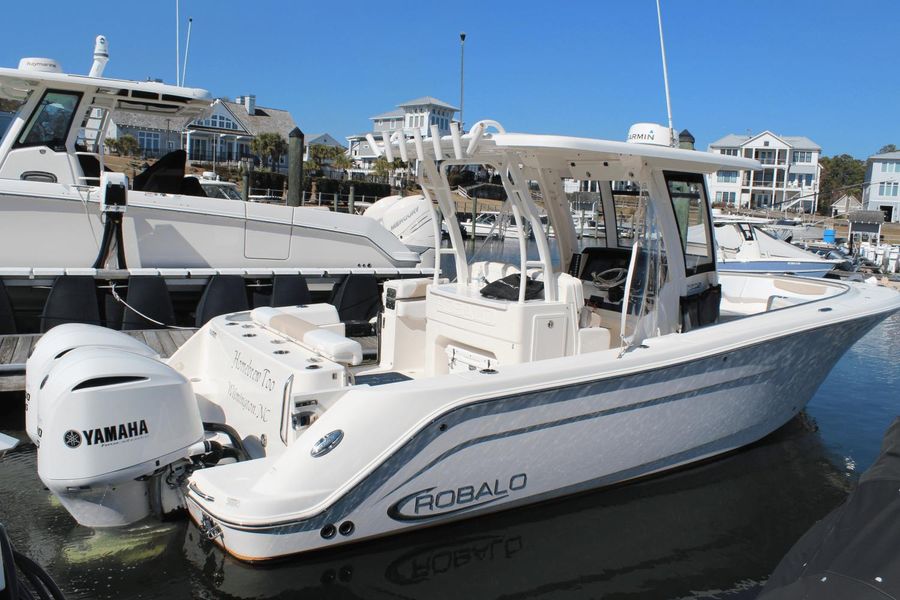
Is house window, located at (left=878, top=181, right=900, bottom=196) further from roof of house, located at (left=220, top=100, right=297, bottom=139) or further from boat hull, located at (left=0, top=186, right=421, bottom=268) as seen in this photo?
boat hull, located at (left=0, top=186, right=421, bottom=268)

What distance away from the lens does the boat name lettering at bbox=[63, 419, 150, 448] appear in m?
3.62

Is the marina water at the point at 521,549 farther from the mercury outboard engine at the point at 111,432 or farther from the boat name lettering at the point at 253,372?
the boat name lettering at the point at 253,372

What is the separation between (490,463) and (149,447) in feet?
5.85

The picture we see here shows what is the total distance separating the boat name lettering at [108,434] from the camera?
362 cm

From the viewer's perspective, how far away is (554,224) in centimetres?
589

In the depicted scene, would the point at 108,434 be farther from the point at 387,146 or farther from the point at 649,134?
the point at 649,134

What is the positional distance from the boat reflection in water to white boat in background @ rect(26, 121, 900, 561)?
8.2 inches

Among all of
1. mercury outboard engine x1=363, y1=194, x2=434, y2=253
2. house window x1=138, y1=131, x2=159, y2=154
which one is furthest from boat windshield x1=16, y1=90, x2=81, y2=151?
house window x1=138, y1=131, x2=159, y2=154

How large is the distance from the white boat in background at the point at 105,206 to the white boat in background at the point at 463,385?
12.3 ft

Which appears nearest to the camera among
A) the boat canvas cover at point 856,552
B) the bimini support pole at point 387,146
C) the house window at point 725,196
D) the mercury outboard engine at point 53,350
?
the boat canvas cover at point 856,552

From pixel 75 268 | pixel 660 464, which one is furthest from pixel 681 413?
pixel 75 268

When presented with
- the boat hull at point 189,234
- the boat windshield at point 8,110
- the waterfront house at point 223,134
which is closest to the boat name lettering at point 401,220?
the boat hull at point 189,234

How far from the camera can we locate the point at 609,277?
576 centimetres

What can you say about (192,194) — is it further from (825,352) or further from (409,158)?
(825,352)
